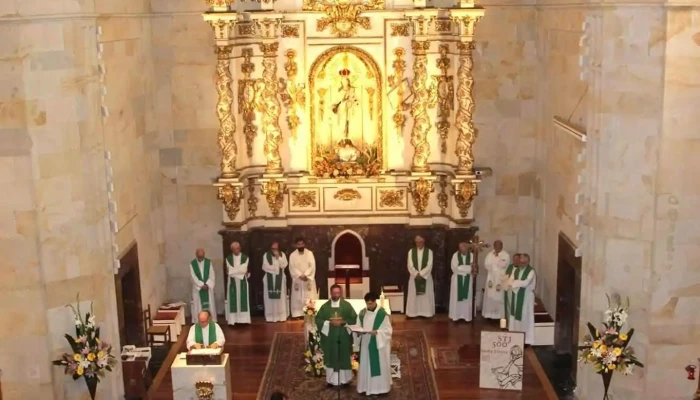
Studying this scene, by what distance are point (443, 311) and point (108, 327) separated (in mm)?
7730

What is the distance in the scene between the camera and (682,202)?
12.8 m

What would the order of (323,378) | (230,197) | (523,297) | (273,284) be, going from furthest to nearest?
1. (273,284)
2. (230,197)
3. (523,297)
4. (323,378)

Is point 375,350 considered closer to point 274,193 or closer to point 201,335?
point 201,335

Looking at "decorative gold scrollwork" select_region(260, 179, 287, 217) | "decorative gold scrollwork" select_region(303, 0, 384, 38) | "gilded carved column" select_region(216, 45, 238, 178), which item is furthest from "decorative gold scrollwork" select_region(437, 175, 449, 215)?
"gilded carved column" select_region(216, 45, 238, 178)

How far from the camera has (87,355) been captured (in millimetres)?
13320

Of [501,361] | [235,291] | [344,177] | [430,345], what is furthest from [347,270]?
[501,361]

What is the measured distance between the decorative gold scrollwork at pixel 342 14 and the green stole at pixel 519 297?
603 cm

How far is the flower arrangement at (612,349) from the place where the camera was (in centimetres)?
1295

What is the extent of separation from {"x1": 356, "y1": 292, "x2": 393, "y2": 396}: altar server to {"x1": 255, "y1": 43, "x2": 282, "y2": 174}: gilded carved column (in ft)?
15.9

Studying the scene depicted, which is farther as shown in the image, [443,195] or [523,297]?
[443,195]

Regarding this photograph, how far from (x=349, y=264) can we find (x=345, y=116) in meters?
3.25

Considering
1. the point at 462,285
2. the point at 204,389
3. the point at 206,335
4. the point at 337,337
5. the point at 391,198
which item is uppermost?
the point at 391,198

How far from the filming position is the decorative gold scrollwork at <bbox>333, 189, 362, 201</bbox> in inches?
746

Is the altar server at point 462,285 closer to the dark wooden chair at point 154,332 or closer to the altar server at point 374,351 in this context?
the altar server at point 374,351
